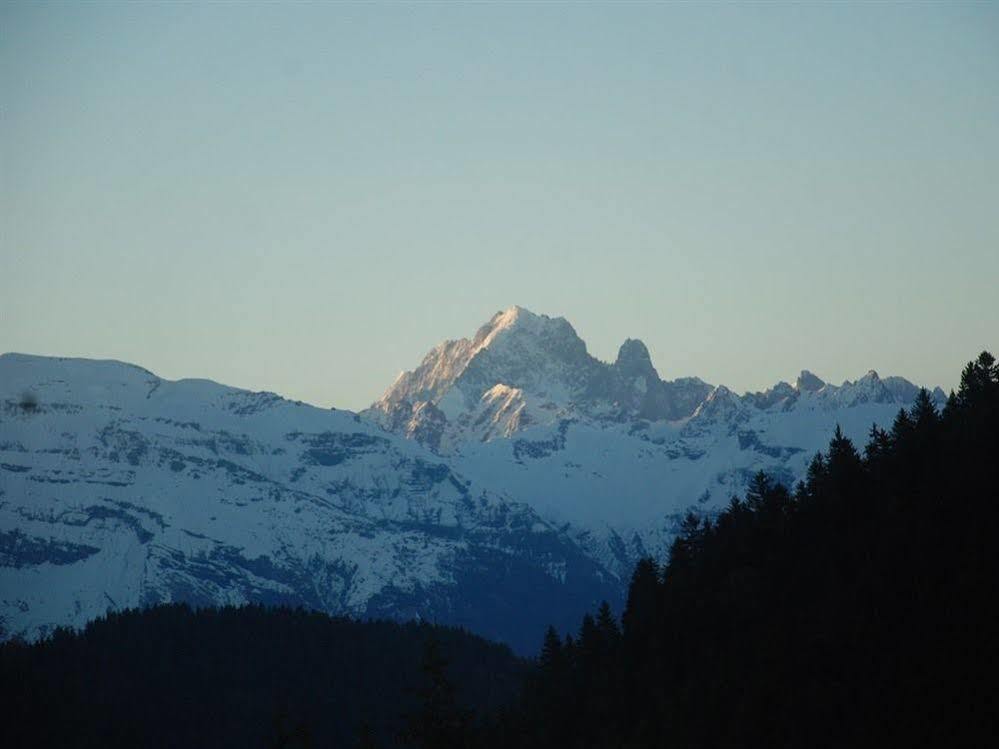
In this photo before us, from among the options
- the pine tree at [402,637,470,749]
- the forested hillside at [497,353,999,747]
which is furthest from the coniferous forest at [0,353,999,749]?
the pine tree at [402,637,470,749]

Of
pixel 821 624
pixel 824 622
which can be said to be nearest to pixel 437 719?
pixel 824 622

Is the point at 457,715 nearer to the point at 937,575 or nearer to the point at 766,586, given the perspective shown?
the point at 937,575

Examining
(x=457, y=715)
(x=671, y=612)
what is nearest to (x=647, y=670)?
(x=671, y=612)

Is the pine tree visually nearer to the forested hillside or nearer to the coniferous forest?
the coniferous forest

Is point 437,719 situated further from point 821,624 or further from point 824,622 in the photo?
point 821,624

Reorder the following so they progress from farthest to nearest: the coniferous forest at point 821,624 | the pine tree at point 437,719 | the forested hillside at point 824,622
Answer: the forested hillside at point 824,622 < the coniferous forest at point 821,624 < the pine tree at point 437,719

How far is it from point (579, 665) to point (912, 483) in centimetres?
3218

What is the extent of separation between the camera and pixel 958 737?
116875 millimetres

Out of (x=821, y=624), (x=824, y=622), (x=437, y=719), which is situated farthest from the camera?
(x=821, y=624)

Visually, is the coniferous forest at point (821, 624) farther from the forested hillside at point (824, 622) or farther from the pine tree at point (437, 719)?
the pine tree at point (437, 719)

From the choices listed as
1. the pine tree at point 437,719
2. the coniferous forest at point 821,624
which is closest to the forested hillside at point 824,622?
the coniferous forest at point 821,624

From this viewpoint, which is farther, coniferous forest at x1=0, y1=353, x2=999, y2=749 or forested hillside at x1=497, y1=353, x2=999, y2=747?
forested hillside at x1=497, y1=353, x2=999, y2=747

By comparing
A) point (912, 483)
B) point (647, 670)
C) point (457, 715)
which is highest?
point (912, 483)

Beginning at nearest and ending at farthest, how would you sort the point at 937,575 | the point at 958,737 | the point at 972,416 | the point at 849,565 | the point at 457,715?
the point at 457,715 → the point at 958,737 → the point at 937,575 → the point at 849,565 → the point at 972,416
